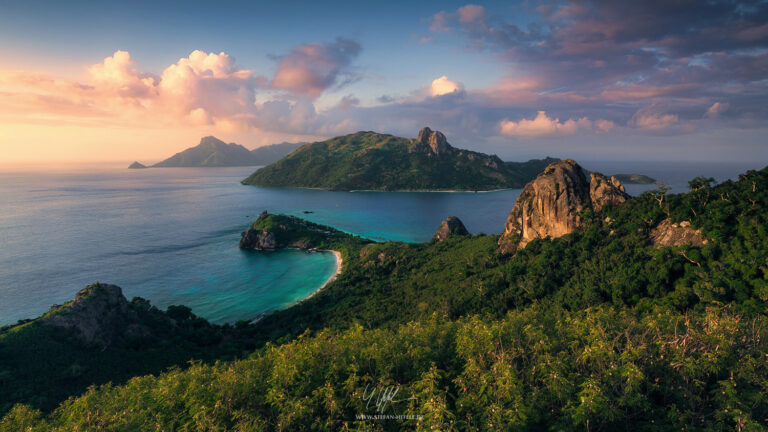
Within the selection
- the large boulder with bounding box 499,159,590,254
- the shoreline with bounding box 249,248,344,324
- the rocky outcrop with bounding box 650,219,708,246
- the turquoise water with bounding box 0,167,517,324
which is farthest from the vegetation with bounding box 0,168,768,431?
the turquoise water with bounding box 0,167,517,324

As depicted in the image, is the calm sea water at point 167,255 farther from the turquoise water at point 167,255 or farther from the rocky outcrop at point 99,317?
the rocky outcrop at point 99,317

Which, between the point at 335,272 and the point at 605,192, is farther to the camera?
the point at 335,272

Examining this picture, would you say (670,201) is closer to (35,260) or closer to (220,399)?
(220,399)

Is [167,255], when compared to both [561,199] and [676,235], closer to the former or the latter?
[561,199]

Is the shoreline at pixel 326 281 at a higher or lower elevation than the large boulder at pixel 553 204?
→ lower

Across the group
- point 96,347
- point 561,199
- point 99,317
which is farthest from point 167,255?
point 561,199

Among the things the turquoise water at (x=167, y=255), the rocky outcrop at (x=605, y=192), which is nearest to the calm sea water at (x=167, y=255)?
the turquoise water at (x=167, y=255)
